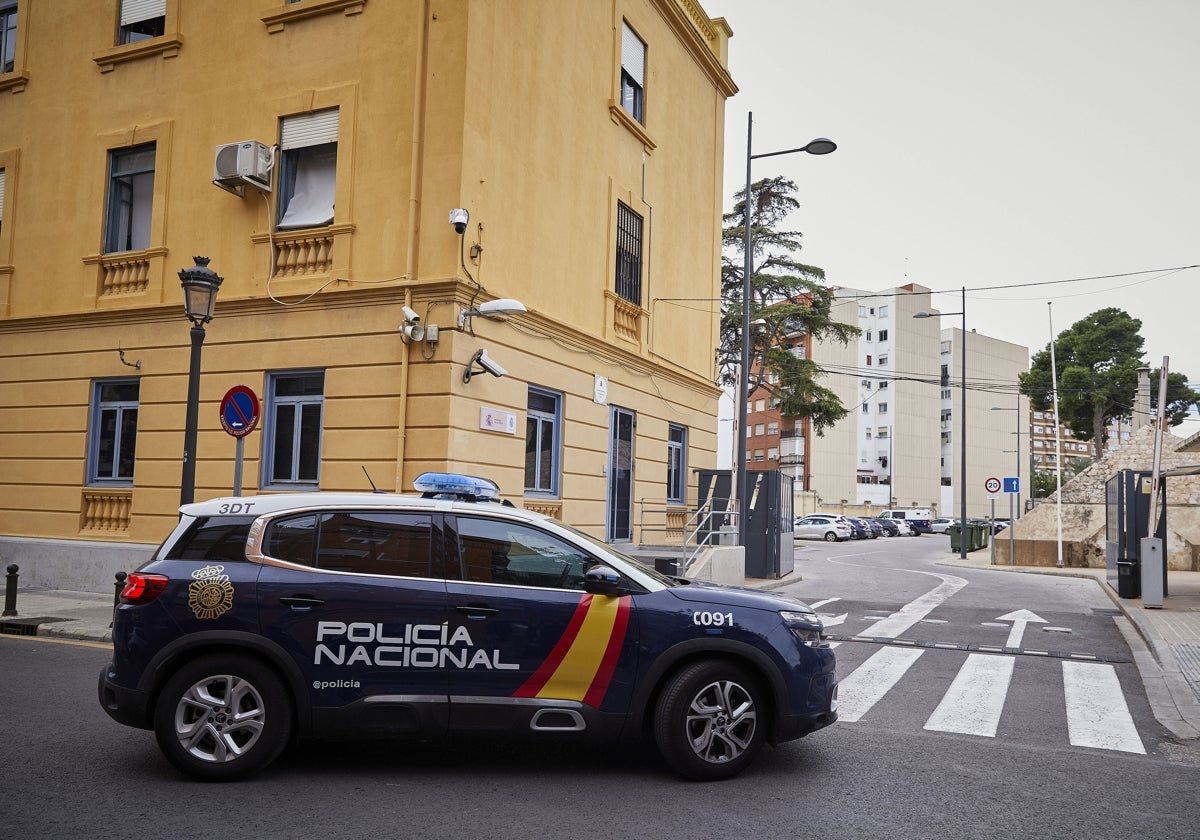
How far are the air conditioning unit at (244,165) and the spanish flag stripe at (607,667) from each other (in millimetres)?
10845

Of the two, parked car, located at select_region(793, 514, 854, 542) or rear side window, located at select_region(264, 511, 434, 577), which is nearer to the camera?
rear side window, located at select_region(264, 511, 434, 577)

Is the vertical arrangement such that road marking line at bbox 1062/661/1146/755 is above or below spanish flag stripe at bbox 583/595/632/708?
below

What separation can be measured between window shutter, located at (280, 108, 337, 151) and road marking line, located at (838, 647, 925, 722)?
10326mm

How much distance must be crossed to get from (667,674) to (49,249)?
15109mm

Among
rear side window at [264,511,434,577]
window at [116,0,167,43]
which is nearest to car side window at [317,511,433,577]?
rear side window at [264,511,434,577]

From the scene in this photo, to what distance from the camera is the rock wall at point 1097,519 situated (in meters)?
29.0

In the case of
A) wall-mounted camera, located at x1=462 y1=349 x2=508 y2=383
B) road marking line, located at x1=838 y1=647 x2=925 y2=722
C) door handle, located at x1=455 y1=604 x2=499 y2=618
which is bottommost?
road marking line, located at x1=838 y1=647 x2=925 y2=722

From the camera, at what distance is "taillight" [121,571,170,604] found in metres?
5.70

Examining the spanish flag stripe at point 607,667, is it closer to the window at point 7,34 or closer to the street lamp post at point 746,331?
the street lamp post at point 746,331

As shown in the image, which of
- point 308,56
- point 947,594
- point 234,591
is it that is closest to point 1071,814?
point 234,591

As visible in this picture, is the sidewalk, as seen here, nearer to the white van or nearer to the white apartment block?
the white van

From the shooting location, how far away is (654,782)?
5.71m


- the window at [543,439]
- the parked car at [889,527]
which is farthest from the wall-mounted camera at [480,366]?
the parked car at [889,527]

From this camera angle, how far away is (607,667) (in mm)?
5727
